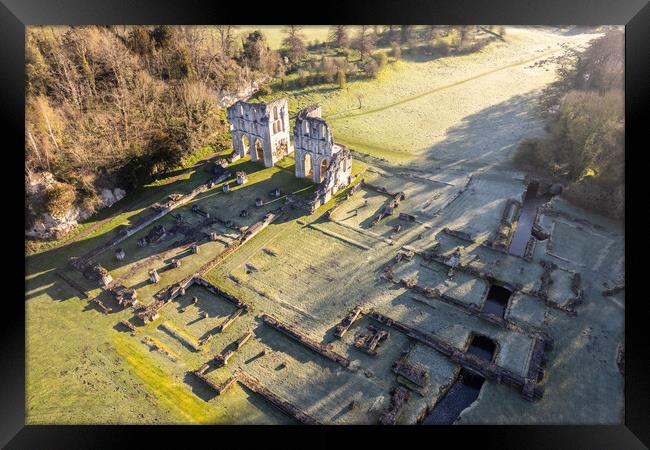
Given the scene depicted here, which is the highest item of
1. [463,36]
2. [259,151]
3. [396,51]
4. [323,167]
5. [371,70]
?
[463,36]

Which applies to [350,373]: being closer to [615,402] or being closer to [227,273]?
[227,273]

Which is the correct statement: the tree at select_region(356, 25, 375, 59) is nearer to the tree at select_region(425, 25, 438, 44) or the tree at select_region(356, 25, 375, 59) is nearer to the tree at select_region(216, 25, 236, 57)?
the tree at select_region(425, 25, 438, 44)

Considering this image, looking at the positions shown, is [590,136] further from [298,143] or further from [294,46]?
[294,46]

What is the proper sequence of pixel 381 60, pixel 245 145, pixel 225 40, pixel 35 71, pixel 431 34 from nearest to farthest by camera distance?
1. pixel 35 71
2. pixel 245 145
3. pixel 225 40
4. pixel 381 60
5. pixel 431 34

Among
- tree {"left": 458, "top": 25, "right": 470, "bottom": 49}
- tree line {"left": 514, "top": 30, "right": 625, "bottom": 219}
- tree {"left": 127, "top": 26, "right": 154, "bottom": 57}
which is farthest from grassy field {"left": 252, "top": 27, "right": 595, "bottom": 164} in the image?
tree {"left": 127, "top": 26, "right": 154, "bottom": 57}

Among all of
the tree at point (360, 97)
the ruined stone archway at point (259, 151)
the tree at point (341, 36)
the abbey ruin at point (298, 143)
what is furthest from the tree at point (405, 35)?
the ruined stone archway at point (259, 151)

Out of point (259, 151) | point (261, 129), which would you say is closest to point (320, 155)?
point (261, 129)

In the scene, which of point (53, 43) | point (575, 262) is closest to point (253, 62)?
point (53, 43)
